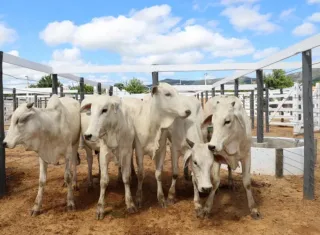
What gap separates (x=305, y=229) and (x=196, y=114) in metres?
2.68

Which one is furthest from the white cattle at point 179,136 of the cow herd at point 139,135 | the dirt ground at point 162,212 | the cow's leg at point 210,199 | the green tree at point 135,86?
the green tree at point 135,86

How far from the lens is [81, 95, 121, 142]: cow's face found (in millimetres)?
4652

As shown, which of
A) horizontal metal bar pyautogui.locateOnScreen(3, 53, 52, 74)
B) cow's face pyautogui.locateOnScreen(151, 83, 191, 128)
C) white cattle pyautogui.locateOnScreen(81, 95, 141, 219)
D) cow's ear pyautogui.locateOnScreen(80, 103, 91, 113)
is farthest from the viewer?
horizontal metal bar pyautogui.locateOnScreen(3, 53, 52, 74)

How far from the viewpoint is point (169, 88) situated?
5461 millimetres

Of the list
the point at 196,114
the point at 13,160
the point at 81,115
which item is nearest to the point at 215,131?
the point at 196,114

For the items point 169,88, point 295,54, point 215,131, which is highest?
point 295,54

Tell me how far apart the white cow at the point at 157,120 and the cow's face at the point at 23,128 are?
5.45 ft

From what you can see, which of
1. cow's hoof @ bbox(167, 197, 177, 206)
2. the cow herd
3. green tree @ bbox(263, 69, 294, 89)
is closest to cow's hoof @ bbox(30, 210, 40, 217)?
the cow herd

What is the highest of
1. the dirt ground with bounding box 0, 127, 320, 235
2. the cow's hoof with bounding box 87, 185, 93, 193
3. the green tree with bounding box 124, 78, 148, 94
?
the green tree with bounding box 124, 78, 148, 94

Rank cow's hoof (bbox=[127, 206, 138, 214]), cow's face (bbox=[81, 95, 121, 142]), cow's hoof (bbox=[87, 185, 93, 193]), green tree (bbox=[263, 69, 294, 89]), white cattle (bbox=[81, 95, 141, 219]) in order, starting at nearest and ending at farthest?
cow's face (bbox=[81, 95, 121, 142])
white cattle (bbox=[81, 95, 141, 219])
cow's hoof (bbox=[127, 206, 138, 214])
cow's hoof (bbox=[87, 185, 93, 193])
green tree (bbox=[263, 69, 294, 89])

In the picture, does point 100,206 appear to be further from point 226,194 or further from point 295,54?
point 295,54

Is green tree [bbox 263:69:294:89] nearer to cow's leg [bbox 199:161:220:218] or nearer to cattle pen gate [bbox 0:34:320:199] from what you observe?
cattle pen gate [bbox 0:34:320:199]

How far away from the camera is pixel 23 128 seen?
485cm

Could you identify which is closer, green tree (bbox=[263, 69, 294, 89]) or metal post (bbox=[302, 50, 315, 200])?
metal post (bbox=[302, 50, 315, 200])
